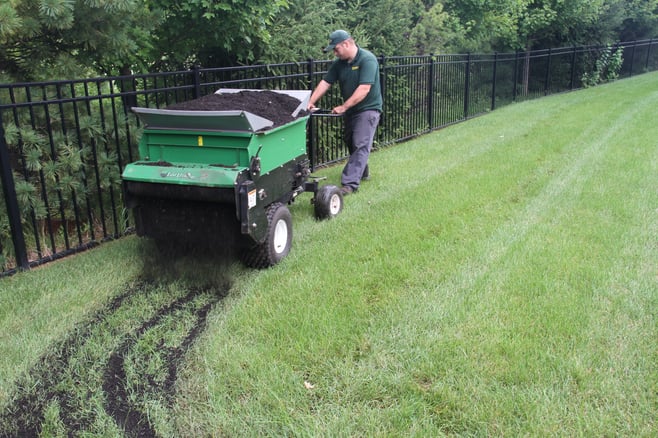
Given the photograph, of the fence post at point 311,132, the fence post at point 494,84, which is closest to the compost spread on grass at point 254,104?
the fence post at point 311,132

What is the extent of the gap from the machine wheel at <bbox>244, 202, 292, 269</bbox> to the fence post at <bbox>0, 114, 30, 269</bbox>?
1838 mm

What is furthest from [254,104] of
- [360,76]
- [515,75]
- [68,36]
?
[515,75]

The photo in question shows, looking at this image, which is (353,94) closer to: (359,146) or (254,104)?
(359,146)

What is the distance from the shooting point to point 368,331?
3553mm

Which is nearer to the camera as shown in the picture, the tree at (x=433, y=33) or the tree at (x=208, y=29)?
the tree at (x=208, y=29)

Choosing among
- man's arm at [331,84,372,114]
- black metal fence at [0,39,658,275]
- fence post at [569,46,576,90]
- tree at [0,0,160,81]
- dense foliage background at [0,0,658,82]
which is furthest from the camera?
fence post at [569,46,576,90]

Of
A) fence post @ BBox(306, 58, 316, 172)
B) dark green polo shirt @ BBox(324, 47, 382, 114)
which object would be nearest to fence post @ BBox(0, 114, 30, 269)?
dark green polo shirt @ BBox(324, 47, 382, 114)

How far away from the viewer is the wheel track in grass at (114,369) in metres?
2.88

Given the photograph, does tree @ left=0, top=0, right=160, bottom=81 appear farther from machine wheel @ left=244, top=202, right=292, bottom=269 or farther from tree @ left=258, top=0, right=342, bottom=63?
tree @ left=258, top=0, right=342, bottom=63

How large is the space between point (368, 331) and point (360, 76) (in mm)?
3886

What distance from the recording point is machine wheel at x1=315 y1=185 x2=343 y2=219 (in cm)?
582

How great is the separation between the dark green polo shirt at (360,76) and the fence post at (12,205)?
144 inches

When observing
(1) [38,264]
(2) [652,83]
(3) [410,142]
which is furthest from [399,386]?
(2) [652,83]

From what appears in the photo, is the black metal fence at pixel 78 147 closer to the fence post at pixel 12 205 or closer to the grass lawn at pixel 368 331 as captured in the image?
the fence post at pixel 12 205
